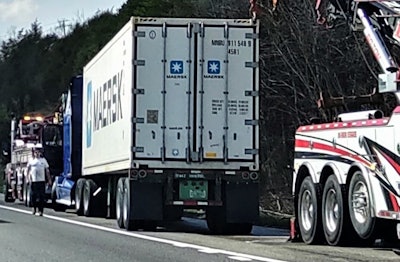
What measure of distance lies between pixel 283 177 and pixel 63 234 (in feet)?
47.3

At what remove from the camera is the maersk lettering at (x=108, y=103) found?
2173cm

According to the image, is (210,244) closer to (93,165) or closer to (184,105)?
(184,105)

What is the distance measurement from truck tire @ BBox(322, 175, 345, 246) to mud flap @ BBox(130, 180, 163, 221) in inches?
176

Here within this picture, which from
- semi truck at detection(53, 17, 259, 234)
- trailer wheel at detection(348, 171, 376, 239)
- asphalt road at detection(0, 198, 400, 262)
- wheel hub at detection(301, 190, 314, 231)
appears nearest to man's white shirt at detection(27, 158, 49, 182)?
asphalt road at detection(0, 198, 400, 262)

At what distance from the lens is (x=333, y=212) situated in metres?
16.2

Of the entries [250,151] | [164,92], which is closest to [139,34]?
[164,92]

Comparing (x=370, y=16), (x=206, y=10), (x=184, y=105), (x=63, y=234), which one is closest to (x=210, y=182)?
(x=184, y=105)

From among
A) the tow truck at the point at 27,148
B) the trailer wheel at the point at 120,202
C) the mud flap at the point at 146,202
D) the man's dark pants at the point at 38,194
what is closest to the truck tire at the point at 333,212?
the mud flap at the point at 146,202

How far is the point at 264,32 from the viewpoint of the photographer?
31250mm

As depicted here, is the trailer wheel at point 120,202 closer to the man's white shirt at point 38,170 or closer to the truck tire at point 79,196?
the truck tire at point 79,196

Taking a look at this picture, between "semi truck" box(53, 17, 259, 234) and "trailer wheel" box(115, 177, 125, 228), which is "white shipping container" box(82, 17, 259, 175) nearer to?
"semi truck" box(53, 17, 259, 234)

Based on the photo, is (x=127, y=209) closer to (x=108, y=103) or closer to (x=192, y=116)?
(x=192, y=116)

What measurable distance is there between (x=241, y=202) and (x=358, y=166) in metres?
5.35

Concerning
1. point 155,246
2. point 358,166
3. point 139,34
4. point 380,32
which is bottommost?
point 155,246
